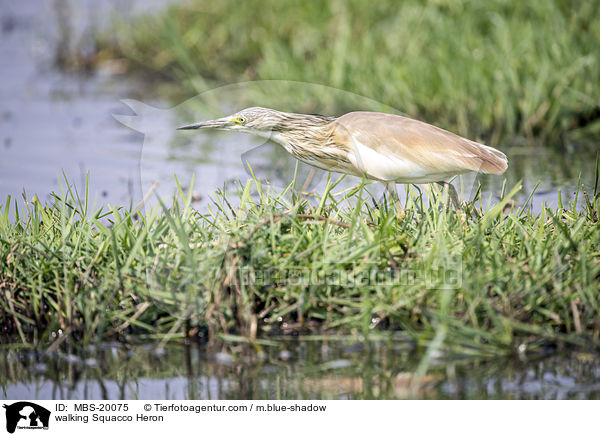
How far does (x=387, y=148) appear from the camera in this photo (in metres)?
4.17

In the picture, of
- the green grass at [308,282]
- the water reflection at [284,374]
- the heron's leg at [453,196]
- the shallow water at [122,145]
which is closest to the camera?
the water reflection at [284,374]

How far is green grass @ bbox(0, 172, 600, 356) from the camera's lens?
3.55 metres

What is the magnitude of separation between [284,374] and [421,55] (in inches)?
193

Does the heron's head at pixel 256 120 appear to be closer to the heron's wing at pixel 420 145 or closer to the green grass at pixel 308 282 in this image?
the heron's wing at pixel 420 145

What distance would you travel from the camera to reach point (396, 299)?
11.9 ft

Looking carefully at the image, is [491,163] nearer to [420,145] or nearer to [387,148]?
[420,145]

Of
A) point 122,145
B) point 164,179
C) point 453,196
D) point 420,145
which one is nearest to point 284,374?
point 420,145

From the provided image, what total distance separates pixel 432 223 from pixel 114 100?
577 centimetres
